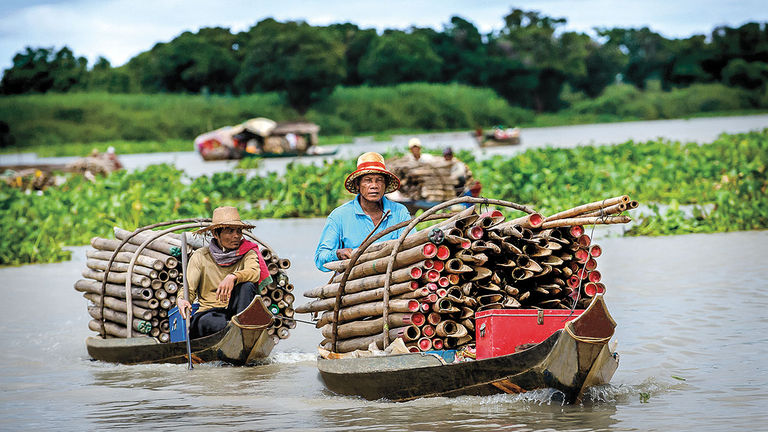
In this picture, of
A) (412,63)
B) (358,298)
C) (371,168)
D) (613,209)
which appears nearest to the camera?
(613,209)

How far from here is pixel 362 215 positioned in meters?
7.17

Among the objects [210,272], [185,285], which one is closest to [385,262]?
[210,272]

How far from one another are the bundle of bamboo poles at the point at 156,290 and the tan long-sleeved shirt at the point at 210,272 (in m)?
0.46

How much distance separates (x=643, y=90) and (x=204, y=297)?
225ft

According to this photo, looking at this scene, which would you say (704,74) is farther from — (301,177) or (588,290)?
(588,290)

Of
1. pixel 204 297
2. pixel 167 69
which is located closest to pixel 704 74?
pixel 167 69

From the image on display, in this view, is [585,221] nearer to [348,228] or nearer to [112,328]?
[348,228]

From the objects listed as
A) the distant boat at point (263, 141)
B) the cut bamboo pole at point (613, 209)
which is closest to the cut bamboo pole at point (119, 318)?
the cut bamboo pole at point (613, 209)

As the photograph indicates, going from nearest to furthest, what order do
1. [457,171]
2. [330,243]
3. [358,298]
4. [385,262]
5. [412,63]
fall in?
[385,262] < [358,298] < [330,243] < [457,171] < [412,63]

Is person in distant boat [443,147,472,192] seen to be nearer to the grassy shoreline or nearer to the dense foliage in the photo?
the grassy shoreline

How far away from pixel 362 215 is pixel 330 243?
292 millimetres

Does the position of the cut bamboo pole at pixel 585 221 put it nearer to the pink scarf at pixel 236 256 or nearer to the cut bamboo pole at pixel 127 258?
the pink scarf at pixel 236 256

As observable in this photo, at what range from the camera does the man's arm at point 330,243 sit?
711 centimetres

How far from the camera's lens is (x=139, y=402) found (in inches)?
292
